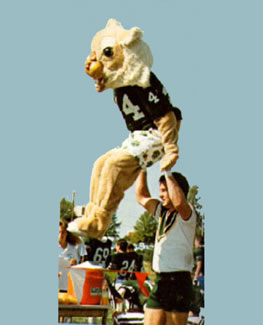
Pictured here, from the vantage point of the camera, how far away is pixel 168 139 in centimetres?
367

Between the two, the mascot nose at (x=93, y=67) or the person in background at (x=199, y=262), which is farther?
the person in background at (x=199, y=262)

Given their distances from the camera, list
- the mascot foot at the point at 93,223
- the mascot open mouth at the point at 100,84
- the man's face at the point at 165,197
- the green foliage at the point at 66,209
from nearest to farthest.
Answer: the mascot foot at the point at 93,223
the mascot open mouth at the point at 100,84
the man's face at the point at 165,197
the green foliage at the point at 66,209

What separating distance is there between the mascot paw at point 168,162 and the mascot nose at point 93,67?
548 millimetres

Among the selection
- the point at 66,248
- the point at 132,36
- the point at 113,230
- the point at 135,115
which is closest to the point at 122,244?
the point at 113,230

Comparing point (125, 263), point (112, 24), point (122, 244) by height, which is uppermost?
point (112, 24)

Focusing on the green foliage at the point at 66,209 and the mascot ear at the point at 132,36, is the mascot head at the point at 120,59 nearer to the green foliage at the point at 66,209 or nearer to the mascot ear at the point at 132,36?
the mascot ear at the point at 132,36

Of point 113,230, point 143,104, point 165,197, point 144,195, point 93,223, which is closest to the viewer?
point 93,223

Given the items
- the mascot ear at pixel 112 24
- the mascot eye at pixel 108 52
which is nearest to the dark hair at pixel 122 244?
the mascot eye at pixel 108 52

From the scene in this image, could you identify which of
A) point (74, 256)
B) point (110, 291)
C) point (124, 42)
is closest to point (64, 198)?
point (74, 256)

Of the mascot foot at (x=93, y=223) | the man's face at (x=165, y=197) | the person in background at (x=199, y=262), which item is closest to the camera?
the mascot foot at (x=93, y=223)

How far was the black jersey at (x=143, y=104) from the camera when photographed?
12.1 ft

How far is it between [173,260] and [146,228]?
0.37 meters

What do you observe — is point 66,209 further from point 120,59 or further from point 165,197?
point 120,59

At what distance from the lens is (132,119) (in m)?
3.77
